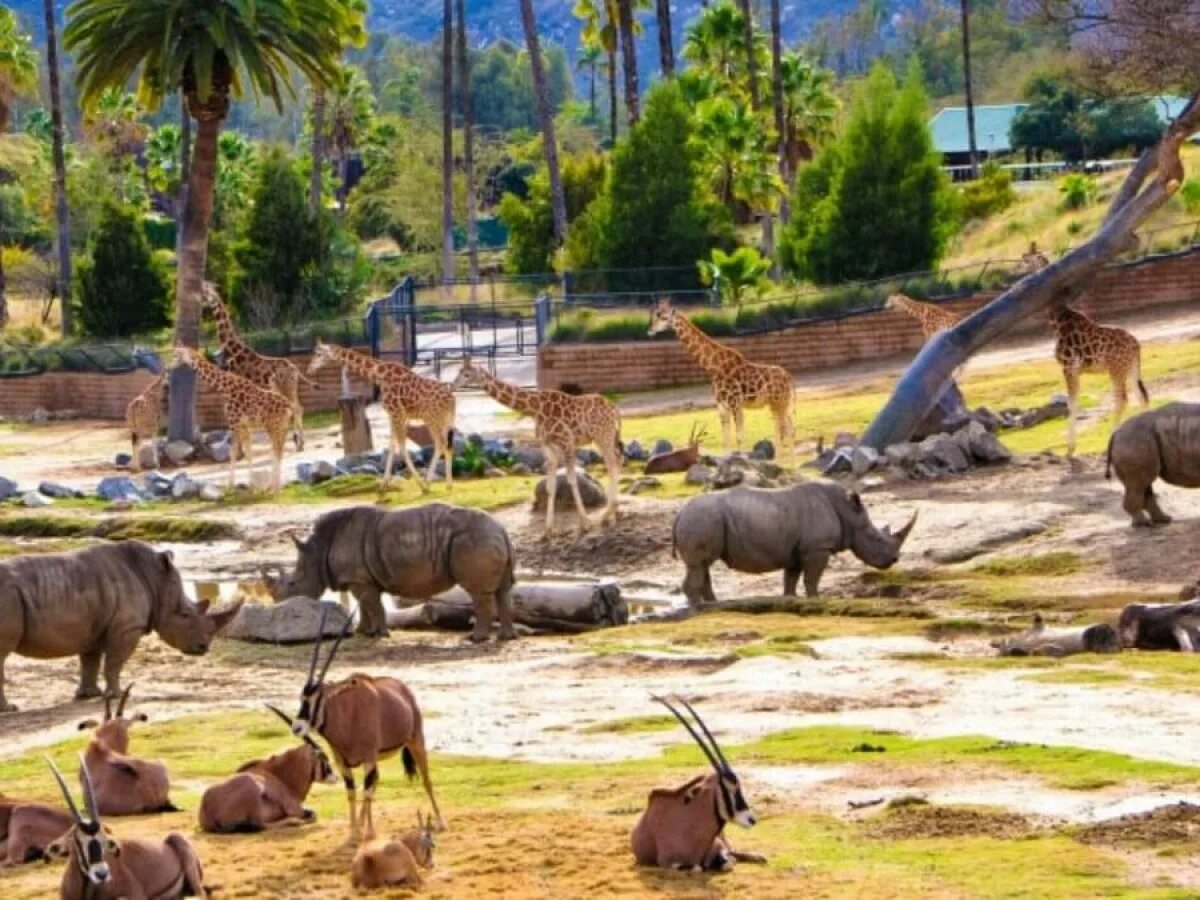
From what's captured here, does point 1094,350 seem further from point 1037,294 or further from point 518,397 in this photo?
point 518,397

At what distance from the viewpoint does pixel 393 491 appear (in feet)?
130

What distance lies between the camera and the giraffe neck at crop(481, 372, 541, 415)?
35.2 metres

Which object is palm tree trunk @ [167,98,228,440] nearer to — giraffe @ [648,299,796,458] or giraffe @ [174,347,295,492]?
giraffe @ [174,347,295,492]

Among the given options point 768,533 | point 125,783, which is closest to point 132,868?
point 125,783

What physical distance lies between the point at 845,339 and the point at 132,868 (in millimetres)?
44010

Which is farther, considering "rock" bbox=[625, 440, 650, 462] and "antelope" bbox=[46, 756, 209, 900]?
"rock" bbox=[625, 440, 650, 462]

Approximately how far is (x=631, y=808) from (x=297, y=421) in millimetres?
30611

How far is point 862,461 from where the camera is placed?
3681 cm

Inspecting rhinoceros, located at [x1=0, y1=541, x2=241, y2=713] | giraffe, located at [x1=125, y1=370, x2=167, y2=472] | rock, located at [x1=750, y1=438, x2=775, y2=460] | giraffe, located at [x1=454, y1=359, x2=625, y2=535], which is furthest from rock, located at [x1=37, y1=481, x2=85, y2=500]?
rhinoceros, located at [x1=0, y1=541, x2=241, y2=713]

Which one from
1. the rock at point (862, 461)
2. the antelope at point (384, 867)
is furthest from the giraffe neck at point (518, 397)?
the antelope at point (384, 867)

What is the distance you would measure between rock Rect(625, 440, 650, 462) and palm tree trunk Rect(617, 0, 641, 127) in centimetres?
2990

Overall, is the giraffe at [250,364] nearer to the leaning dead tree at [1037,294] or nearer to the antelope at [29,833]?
the leaning dead tree at [1037,294]

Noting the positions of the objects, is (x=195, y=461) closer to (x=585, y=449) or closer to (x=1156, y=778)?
(x=585, y=449)

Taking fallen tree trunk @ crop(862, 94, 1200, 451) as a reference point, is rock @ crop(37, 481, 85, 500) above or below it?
below
